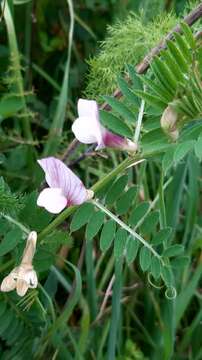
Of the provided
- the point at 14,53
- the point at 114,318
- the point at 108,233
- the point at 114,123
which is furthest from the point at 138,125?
the point at 14,53

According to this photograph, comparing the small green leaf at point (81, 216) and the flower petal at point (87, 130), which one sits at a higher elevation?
the flower petal at point (87, 130)

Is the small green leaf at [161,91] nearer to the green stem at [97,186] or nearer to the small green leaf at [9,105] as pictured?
the green stem at [97,186]

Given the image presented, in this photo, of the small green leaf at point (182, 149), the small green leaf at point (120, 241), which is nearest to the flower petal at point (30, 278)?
the small green leaf at point (120, 241)

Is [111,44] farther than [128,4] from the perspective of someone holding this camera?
No

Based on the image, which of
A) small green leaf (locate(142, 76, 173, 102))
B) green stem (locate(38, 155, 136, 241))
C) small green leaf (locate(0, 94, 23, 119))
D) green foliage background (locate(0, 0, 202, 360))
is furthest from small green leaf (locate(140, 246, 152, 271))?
small green leaf (locate(0, 94, 23, 119))

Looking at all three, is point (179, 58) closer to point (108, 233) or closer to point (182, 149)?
point (182, 149)

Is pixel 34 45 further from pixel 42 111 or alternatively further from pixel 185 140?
pixel 185 140

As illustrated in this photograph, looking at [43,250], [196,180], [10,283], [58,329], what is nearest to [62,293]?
[58,329]
